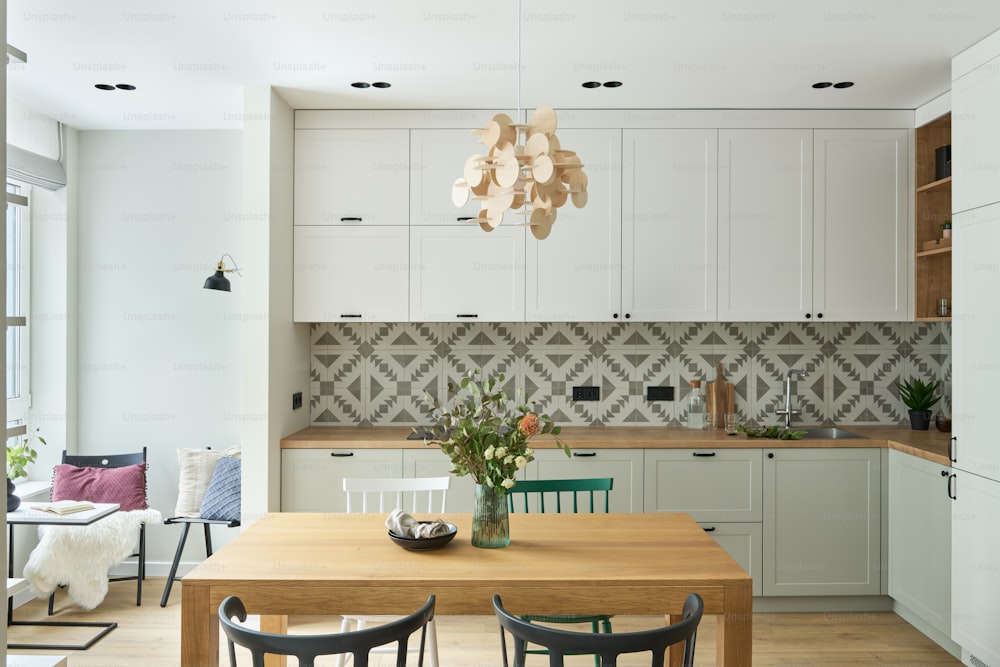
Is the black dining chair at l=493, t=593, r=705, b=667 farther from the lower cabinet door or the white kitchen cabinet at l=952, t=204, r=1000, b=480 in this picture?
the lower cabinet door

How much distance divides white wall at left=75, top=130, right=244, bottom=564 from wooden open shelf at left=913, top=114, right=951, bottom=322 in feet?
12.4

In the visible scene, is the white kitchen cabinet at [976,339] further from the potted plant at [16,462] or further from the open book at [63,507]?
the potted plant at [16,462]

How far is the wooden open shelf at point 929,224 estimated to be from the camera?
4008 millimetres

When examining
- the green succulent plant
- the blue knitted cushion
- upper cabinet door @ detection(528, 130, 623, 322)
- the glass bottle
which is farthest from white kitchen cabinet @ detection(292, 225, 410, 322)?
the green succulent plant

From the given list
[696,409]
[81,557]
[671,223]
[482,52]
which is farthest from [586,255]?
[81,557]

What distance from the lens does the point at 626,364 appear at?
4395 millimetres

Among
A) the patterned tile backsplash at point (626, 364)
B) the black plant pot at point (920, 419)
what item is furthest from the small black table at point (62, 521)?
the black plant pot at point (920, 419)

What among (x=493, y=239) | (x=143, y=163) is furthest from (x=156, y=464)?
(x=493, y=239)

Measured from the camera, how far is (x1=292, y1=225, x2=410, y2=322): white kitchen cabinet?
403 centimetres

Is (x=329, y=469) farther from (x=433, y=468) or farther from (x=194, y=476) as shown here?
(x=194, y=476)

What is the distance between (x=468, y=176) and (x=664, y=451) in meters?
2.22

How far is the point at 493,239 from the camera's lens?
4.04m

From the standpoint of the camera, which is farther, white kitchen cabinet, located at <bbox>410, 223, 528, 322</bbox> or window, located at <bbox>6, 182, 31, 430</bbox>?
window, located at <bbox>6, 182, 31, 430</bbox>

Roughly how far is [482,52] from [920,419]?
309cm
